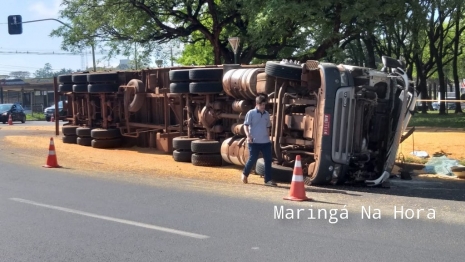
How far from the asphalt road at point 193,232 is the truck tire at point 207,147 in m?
4.21

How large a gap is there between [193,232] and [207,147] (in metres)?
7.18

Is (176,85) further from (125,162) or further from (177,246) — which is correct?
(177,246)

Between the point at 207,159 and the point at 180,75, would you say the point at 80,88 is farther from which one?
the point at 207,159

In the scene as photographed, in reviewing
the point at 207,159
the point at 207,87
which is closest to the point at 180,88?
the point at 207,87

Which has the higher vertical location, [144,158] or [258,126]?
[258,126]

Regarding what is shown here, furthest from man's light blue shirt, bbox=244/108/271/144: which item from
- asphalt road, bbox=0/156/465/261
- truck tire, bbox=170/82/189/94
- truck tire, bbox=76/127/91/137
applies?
truck tire, bbox=76/127/91/137

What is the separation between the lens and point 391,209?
9359 mm

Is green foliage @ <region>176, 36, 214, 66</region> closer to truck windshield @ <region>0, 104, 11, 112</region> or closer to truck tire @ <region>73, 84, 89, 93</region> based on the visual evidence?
truck windshield @ <region>0, 104, 11, 112</region>

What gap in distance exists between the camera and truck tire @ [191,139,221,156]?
15055 millimetres

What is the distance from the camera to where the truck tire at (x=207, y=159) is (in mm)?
15101

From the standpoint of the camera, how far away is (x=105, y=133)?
64.3ft

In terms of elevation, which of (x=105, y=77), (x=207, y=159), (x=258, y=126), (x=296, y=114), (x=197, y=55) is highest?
(x=197, y=55)

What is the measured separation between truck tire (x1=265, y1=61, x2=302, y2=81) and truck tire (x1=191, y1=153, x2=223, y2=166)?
3434mm

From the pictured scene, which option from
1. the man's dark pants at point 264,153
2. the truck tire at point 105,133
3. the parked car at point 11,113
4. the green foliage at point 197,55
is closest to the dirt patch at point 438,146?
the man's dark pants at point 264,153
